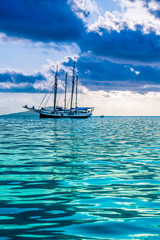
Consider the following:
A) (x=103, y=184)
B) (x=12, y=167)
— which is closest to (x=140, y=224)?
(x=103, y=184)

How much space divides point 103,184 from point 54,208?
3.08 m

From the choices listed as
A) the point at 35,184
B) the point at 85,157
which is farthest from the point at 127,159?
the point at 35,184

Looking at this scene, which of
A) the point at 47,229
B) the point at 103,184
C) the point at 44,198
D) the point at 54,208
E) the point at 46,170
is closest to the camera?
the point at 47,229

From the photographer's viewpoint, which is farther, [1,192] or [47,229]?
[1,192]

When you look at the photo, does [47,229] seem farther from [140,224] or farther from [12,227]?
[140,224]

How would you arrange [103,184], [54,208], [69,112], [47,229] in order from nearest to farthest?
1. [47,229]
2. [54,208]
3. [103,184]
4. [69,112]

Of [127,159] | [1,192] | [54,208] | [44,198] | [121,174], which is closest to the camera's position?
[54,208]

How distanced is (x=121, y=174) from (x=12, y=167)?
16.2ft

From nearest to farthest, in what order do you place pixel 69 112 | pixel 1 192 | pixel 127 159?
1. pixel 1 192
2. pixel 127 159
3. pixel 69 112

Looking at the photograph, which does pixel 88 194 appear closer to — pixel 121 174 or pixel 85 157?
pixel 121 174

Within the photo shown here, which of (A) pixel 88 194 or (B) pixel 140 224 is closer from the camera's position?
(B) pixel 140 224

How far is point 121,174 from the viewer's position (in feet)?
39.5

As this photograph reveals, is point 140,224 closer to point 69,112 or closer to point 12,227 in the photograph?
point 12,227

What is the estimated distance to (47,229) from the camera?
19.7 feet
